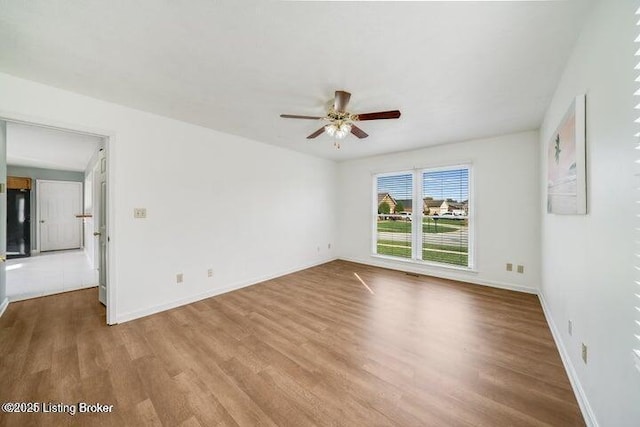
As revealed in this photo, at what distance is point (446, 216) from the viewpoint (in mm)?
4348

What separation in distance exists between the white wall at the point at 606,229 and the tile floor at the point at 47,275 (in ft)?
19.3

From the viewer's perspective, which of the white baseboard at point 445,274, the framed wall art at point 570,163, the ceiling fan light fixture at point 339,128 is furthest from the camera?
the white baseboard at point 445,274

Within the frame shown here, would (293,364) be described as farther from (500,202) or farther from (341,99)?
(500,202)

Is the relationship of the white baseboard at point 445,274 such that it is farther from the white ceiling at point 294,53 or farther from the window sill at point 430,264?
the white ceiling at point 294,53

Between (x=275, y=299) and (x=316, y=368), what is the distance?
1556mm

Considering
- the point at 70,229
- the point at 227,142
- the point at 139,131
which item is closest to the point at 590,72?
the point at 227,142

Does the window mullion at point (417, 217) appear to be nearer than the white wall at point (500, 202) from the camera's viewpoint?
No

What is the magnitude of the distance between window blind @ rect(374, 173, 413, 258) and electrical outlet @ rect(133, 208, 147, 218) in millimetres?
4252

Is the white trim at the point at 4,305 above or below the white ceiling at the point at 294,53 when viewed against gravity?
below

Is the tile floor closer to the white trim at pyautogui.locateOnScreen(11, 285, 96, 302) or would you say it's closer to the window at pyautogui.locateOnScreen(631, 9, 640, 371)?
the white trim at pyautogui.locateOnScreen(11, 285, 96, 302)

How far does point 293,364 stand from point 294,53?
8.20ft

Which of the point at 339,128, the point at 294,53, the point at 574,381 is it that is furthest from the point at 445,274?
the point at 294,53

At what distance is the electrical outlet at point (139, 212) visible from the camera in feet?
9.08

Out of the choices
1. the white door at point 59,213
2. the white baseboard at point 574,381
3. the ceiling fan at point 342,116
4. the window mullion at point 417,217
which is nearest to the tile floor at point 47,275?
the white door at point 59,213
